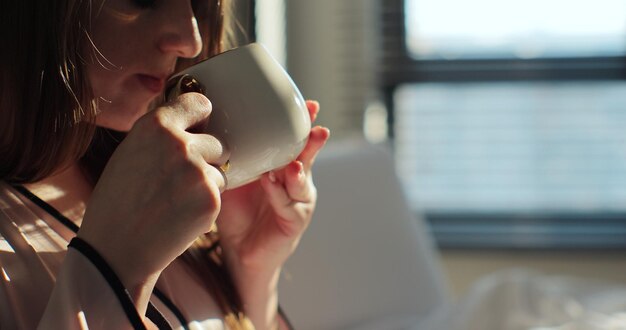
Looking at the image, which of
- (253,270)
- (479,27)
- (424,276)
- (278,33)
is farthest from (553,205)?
(253,270)

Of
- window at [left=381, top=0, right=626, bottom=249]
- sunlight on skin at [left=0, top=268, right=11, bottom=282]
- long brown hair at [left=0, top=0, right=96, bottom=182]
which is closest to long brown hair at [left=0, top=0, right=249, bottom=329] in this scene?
long brown hair at [left=0, top=0, right=96, bottom=182]

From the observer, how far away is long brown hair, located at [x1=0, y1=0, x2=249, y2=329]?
2.44 ft

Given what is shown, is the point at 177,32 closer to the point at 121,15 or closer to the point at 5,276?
the point at 121,15

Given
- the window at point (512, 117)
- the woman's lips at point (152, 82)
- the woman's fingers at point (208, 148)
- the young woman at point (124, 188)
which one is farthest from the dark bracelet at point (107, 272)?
the window at point (512, 117)

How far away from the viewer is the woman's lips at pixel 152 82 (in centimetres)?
82

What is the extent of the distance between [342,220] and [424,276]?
0.21 metres

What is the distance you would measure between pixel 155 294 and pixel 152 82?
21 cm

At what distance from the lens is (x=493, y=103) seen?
2.89 metres

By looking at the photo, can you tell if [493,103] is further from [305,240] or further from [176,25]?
[176,25]

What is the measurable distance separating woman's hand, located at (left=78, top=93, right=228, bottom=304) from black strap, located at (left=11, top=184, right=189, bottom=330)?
0.11 metres

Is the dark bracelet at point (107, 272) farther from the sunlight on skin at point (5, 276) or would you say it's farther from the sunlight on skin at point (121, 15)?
the sunlight on skin at point (121, 15)

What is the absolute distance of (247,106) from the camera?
0.76m

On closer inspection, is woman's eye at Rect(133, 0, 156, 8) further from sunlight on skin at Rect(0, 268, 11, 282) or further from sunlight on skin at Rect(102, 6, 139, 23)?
sunlight on skin at Rect(0, 268, 11, 282)

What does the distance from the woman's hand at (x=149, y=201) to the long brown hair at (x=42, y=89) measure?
0.13 metres
